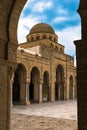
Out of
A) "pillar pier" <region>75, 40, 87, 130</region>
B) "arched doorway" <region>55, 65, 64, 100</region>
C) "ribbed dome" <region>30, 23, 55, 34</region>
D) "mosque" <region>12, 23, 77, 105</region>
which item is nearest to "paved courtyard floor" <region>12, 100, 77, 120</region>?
"mosque" <region>12, 23, 77, 105</region>

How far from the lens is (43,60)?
25.8 m

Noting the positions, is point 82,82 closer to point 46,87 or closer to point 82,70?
point 82,70

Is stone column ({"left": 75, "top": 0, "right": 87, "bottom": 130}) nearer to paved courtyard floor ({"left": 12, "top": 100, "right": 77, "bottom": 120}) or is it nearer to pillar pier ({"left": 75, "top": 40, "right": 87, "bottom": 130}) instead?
pillar pier ({"left": 75, "top": 40, "right": 87, "bottom": 130})

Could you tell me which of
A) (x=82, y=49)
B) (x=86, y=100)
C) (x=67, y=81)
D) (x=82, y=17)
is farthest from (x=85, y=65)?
(x=67, y=81)

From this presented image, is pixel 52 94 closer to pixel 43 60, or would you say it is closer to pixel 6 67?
pixel 43 60

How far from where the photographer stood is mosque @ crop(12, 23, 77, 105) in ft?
73.8

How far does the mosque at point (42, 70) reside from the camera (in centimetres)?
2248

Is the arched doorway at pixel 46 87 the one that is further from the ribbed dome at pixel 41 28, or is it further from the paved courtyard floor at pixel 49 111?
the ribbed dome at pixel 41 28

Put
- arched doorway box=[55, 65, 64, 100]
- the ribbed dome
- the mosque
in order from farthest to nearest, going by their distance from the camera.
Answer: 1. the ribbed dome
2. arched doorway box=[55, 65, 64, 100]
3. the mosque

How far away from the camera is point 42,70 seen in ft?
83.0

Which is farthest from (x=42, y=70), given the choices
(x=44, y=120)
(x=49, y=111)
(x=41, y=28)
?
(x=41, y=28)

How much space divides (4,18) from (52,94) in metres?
22.5

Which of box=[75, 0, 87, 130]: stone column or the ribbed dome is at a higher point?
the ribbed dome

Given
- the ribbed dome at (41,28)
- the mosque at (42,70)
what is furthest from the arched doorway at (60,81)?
the ribbed dome at (41,28)
